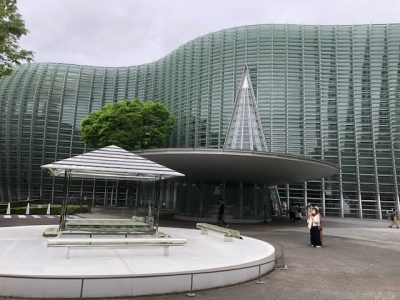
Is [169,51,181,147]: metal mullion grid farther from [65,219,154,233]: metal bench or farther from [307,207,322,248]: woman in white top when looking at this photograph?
[65,219,154,233]: metal bench

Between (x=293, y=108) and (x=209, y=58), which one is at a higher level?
(x=209, y=58)

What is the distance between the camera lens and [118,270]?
696 centimetres

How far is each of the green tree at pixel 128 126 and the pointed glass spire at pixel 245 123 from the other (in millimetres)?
9331

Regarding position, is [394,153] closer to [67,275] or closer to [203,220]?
[203,220]

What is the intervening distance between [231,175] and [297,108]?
2361cm

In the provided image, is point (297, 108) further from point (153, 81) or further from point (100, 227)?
point (100, 227)

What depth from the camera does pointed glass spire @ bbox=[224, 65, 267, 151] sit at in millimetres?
44969

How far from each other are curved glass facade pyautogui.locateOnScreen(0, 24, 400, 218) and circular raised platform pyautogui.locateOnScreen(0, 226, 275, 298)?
3563cm

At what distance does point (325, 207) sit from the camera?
42.8m

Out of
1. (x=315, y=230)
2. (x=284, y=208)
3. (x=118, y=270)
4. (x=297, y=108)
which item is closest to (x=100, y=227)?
(x=118, y=270)

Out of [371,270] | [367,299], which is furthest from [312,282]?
[371,270]

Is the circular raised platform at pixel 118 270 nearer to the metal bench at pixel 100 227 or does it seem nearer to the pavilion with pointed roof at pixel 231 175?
the metal bench at pixel 100 227

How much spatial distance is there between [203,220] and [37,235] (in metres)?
15.3

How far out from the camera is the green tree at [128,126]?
125ft
